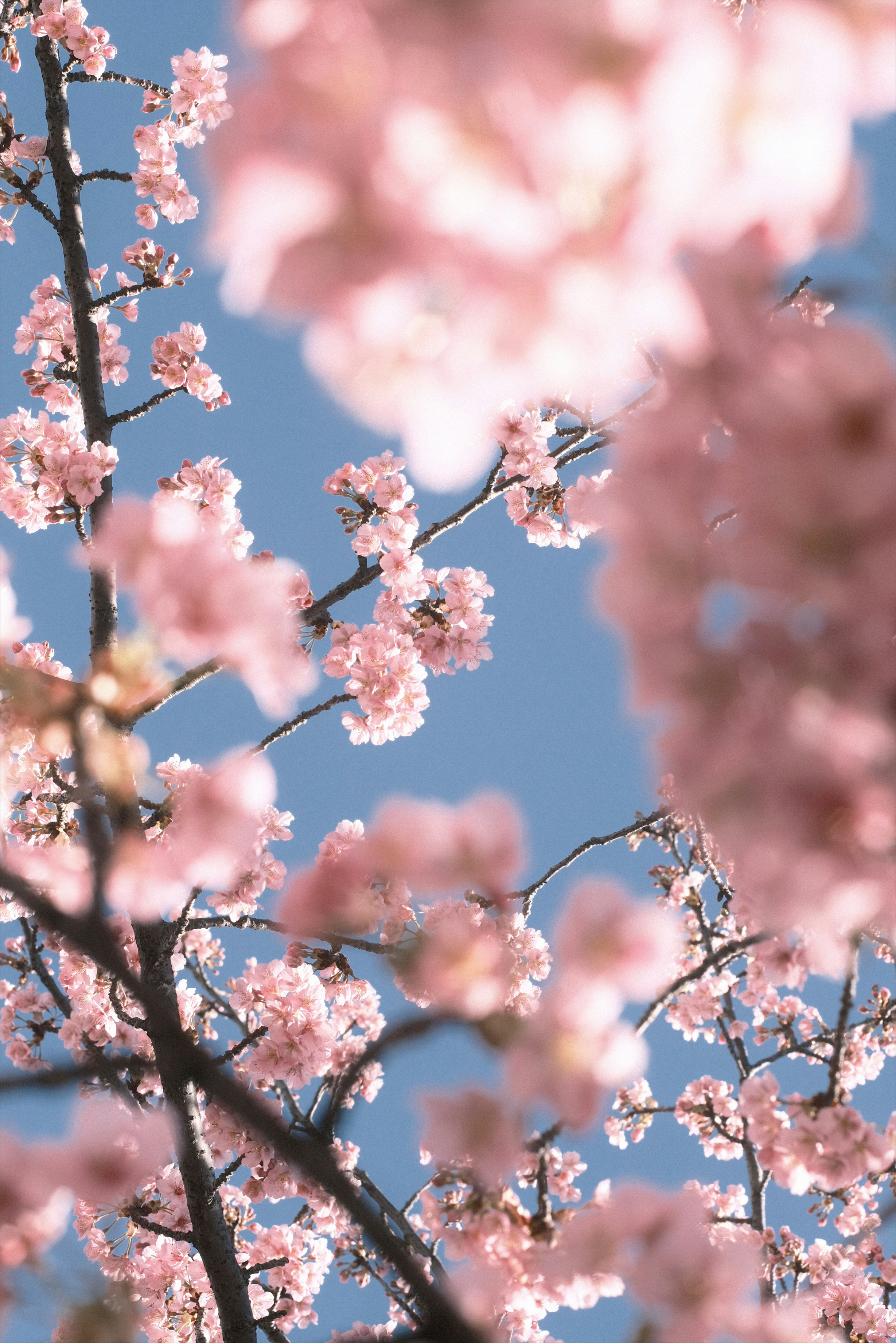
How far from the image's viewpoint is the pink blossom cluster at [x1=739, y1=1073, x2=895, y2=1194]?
2055mm

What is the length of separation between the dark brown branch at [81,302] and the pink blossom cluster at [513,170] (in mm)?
4107

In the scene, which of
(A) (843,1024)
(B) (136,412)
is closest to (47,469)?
(B) (136,412)

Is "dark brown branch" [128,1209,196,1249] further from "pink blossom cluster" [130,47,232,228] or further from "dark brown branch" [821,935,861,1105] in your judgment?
"pink blossom cluster" [130,47,232,228]

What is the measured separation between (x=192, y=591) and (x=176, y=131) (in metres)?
6.25

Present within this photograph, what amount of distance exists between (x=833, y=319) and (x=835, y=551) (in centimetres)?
42

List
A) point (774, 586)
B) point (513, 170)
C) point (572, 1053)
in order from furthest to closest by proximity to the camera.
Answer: point (572, 1053), point (774, 586), point (513, 170)

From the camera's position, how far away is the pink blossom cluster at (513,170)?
38.9 inches

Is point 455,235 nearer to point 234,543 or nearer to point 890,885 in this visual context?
point 890,885

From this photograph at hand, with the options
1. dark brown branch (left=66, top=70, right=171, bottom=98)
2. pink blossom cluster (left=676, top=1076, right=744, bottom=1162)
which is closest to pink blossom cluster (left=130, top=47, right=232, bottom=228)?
dark brown branch (left=66, top=70, right=171, bottom=98)

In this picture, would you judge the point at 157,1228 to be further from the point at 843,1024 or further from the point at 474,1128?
the point at 843,1024

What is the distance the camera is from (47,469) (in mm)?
4906

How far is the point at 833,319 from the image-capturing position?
1346 mm

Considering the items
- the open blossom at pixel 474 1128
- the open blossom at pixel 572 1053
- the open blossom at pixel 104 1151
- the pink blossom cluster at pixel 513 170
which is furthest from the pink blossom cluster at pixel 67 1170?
the pink blossom cluster at pixel 513 170

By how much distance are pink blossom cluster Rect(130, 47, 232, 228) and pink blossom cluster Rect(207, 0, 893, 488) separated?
5.96 meters
